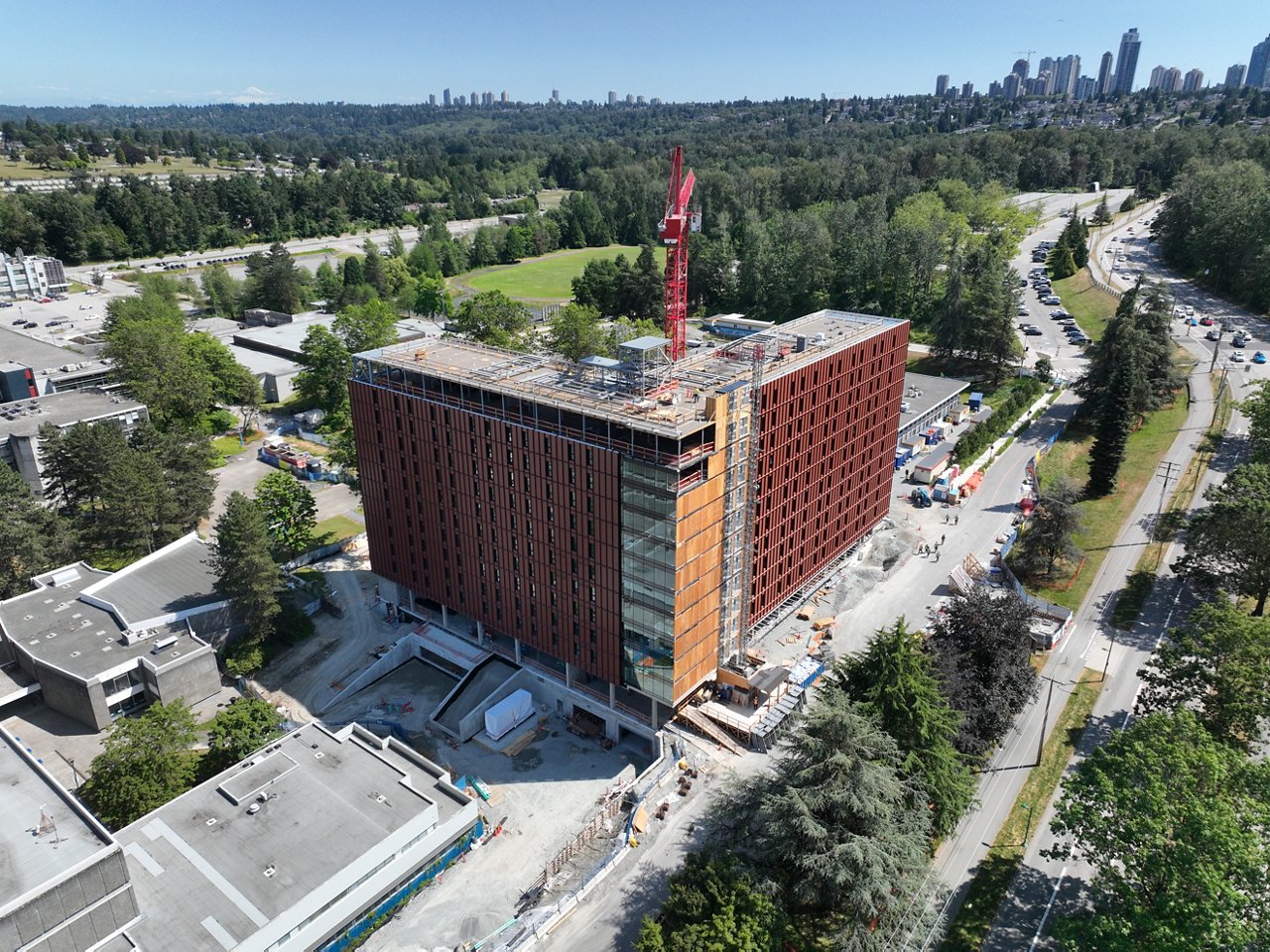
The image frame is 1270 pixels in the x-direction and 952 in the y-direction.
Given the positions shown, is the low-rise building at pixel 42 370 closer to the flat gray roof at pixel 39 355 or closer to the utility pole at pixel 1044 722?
the flat gray roof at pixel 39 355

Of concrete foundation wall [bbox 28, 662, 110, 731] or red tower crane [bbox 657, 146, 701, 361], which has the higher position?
red tower crane [bbox 657, 146, 701, 361]

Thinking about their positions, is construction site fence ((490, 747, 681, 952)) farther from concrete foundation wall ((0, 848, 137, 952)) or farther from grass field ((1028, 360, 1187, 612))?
grass field ((1028, 360, 1187, 612))

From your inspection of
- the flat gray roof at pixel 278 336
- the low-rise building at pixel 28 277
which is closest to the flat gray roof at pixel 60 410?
the flat gray roof at pixel 278 336

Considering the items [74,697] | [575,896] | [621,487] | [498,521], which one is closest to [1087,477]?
[621,487]

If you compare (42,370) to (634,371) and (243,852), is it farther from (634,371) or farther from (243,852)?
(634,371)

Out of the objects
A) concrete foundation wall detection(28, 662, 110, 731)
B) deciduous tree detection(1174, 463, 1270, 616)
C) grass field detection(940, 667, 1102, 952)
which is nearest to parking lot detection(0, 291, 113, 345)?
concrete foundation wall detection(28, 662, 110, 731)

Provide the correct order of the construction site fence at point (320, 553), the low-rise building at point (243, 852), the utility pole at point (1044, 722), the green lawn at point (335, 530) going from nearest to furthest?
the low-rise building at point (243, 852) → the utility pole at point (1044, 722) → the construction site fence at point (320, 553) → the green lawn at point (335, 530)
